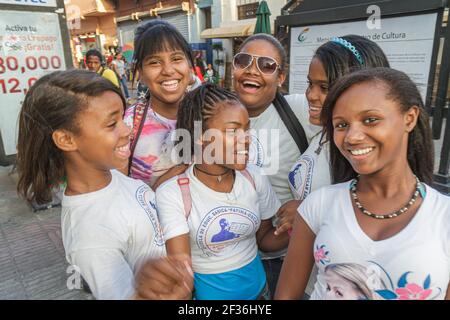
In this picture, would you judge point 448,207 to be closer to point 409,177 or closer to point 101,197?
point 409,177

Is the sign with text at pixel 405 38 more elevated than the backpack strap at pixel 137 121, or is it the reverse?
the sign with text at pixel 405 38

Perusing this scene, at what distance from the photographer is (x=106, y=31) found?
25094 mm

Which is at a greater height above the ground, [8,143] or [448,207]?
[448,207]

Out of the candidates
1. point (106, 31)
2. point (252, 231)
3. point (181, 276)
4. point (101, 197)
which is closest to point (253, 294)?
point (252, 231)

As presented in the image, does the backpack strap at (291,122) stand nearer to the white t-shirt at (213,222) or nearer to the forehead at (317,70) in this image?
the forehead at (317,70)

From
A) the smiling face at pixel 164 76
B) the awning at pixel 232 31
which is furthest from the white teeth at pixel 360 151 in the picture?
the awning at pixel 232 31

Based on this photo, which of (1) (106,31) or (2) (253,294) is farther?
(1) (106,31)

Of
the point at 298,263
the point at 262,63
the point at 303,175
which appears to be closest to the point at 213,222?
the point at 298,263

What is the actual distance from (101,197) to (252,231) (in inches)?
27.7

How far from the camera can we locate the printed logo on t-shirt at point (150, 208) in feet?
4.53

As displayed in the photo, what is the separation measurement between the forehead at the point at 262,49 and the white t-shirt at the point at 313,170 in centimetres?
65

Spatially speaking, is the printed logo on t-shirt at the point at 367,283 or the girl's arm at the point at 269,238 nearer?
the printed logo on t-shirt at the point at 367,283

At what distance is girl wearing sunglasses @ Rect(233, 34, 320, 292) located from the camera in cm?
178

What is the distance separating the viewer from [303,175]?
5.08 ft
